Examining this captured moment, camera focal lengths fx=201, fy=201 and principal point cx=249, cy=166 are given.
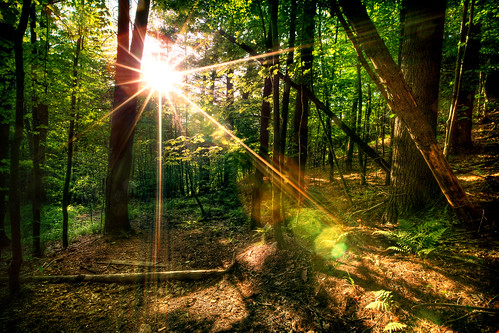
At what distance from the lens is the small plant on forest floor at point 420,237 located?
306 centimetres

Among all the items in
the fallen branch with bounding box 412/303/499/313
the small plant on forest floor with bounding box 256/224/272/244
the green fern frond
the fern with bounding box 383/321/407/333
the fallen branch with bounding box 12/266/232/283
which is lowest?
the fallen branch with bounding box 12/266/232/283

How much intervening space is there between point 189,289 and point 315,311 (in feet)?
9.10

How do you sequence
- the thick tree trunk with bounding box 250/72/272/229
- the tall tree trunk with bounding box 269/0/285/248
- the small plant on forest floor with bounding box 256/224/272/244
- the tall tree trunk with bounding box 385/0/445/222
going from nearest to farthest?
the tall tree trunk with bounding box 385/0/445/222 < the tall tree trunk with bounding box 269/0/285/248 < the small plant on forest floor with bounding box 256/224/272/244 < the thick tree trunk with bounding box 250/72/272/229

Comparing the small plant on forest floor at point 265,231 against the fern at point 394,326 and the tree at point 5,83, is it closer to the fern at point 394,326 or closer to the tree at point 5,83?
the fern at point 394,326

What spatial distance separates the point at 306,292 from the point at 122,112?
8.12m

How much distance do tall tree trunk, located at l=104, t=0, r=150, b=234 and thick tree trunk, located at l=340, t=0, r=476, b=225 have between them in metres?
7.35

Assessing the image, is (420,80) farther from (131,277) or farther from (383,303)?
(131,277)

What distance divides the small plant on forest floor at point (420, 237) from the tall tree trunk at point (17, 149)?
663cm

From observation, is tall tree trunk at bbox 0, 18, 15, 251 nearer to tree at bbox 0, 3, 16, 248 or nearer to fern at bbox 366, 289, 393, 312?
tree at bbox 0, 3, 16, 248

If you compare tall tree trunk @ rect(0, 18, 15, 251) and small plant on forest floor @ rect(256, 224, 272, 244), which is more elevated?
tall tree trunk @ rect(0, 18, 15, 251)

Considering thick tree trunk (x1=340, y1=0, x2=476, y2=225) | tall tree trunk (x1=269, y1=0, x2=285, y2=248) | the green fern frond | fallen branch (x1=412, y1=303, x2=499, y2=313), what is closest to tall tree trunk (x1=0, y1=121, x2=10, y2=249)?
tall tree trunk (x1=269, y1=0, x2=285, y2=248)

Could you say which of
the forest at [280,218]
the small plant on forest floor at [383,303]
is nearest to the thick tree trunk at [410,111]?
the forest at [280,218]

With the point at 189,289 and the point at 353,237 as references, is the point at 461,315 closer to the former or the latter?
the point at 353,237

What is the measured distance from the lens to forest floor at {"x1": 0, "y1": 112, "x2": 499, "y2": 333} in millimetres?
2348
